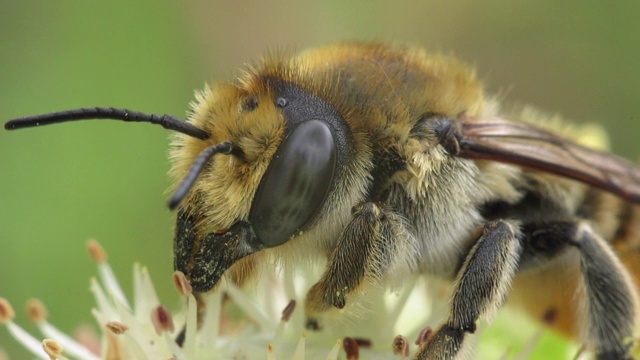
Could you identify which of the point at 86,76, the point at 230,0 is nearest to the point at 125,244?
the point at 86,76

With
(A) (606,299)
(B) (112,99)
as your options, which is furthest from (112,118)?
(B) (112,99)

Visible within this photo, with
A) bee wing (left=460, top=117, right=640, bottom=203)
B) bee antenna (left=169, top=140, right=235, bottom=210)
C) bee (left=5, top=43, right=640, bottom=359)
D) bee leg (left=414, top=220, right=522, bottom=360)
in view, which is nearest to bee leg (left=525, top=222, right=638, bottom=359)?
bee (left=5, top=43, right=640, bottom=359)

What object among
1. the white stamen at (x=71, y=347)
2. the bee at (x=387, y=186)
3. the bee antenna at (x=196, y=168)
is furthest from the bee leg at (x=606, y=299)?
the white stamen at (x=71, y=347)

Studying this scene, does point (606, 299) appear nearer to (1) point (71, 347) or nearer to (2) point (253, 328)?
(2) point (253, 328)

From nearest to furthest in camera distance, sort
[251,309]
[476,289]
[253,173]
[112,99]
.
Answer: [253,173], [476,289], [251,309], [112,99]

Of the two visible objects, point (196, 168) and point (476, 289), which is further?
point (476, 289)

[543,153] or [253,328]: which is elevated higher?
[543,153]
